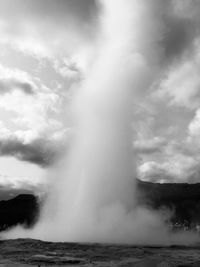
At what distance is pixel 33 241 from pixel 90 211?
45.3 ft

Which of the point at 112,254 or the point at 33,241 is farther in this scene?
the point at 33,241

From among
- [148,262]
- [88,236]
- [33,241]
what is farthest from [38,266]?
[88,236]

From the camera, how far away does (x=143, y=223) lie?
5253cm

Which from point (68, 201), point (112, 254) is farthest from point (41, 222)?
point (112, 254)

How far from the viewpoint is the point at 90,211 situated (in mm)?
50531

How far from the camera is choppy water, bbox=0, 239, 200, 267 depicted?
2619 cm

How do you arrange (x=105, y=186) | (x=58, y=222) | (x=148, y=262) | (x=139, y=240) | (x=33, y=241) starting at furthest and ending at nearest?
1. (x=105, y=186)
2. (x=58, y=222)
3. (x=139, y=240)
4. (x=33, y=241)
5. (x=148, y=262)

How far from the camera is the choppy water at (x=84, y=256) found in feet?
85.9

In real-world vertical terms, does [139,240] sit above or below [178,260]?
above

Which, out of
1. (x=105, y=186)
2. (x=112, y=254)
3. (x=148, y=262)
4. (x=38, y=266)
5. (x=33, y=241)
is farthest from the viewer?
(x=105, y=186)

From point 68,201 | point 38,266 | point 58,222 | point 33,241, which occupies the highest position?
point 68,201

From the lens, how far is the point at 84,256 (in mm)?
29688

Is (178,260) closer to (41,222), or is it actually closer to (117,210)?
(117,210)

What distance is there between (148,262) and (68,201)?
28.3 meters
